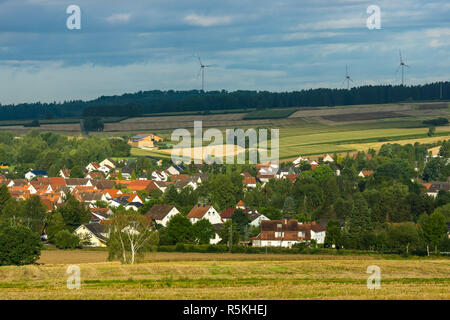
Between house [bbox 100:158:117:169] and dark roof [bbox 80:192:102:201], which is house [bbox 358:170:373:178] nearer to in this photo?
dark roof [bbox 80:192:102:201]

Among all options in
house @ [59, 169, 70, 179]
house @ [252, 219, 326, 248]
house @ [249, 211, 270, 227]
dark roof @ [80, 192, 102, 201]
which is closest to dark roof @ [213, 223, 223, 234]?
house @ [249, 211, 270, 227]

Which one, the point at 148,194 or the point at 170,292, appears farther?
the point at 148,194

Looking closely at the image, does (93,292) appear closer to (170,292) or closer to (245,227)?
(170,292)

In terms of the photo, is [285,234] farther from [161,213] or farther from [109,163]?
[109,163]

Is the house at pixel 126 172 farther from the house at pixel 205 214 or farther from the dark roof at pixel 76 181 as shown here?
the house at pixel 205 214

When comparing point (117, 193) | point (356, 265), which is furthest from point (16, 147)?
point (356, 265)

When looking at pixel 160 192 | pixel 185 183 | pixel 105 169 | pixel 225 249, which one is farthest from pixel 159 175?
pixel 225 249

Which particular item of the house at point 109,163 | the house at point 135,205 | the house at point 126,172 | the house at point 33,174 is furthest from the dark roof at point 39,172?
the house at point 135,205
